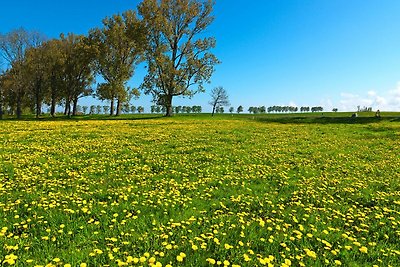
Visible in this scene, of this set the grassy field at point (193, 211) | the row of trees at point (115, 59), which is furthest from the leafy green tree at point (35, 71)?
the grassy field at point (193, 211)

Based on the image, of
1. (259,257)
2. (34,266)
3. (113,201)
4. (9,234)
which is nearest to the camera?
(34,266)

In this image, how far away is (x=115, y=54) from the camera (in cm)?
6216

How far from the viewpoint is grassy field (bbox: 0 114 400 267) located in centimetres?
558

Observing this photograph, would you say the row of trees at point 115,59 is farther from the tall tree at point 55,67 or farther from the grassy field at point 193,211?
the grassy field at point 193,211

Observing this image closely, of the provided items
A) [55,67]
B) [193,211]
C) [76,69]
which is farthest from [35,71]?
[193,211]

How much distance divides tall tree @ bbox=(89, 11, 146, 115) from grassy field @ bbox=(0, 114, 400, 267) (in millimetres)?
46483

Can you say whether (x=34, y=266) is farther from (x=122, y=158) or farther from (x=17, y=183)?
(x=122, y=158)

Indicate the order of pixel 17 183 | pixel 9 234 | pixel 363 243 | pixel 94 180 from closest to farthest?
pixel 9 234
pixel 363 243
pixel 17 183
pixel 94 180

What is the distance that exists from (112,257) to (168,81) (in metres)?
50.9

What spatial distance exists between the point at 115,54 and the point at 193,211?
60305mm

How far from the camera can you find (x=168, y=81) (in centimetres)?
5434

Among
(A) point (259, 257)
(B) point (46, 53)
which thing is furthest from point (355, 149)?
(B) point (46, 53)

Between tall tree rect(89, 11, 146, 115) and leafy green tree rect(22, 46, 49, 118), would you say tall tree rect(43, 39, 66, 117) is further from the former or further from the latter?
tall tree rect(89, 11, 146, 115)

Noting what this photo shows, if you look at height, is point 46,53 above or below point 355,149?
above
